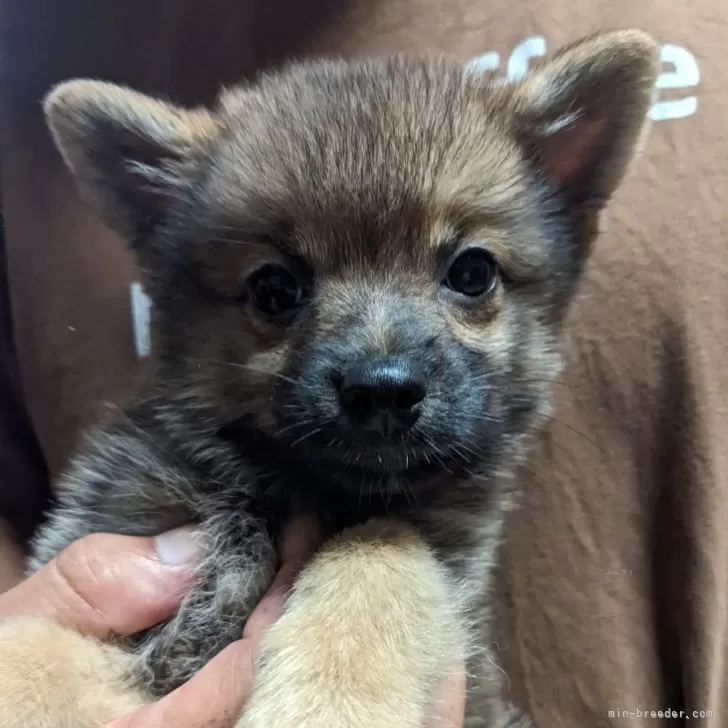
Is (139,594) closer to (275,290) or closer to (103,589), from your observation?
(103,589)

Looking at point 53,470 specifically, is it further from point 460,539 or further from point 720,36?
point 720,36

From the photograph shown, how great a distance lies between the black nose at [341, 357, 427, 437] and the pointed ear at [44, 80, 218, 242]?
62 centimetres

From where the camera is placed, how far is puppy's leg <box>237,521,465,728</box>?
1006 millimetres

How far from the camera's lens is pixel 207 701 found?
1080 millimetres

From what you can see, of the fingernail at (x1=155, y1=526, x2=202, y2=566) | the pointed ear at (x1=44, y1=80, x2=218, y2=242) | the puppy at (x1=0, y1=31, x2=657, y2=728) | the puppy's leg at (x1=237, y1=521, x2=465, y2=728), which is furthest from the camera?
the pointed ear at (x1=44, y1=80, x2=218, y2=242)

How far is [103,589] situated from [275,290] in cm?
57

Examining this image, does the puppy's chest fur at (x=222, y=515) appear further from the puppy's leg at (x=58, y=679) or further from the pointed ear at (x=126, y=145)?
the pointed ear at (x=126, y=145)

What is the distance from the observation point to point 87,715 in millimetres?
1108

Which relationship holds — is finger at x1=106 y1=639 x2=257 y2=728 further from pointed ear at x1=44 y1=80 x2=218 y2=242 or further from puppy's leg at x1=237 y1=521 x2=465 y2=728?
pointed ear at x1=44 y1=80 x2=218 y2=242

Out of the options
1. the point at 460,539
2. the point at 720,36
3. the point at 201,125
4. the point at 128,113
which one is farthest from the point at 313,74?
the point at 460,539

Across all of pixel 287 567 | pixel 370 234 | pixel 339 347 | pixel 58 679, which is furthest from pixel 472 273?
pixel 58 679

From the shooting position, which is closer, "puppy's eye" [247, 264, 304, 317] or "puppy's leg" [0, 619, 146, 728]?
"puppy's leg" [0, 619, 146, 728]

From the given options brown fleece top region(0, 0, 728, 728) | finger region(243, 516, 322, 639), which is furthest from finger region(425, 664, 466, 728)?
brown fleece top region(0, 0, 728, 728)

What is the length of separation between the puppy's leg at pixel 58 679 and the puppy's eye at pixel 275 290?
2.05ft
